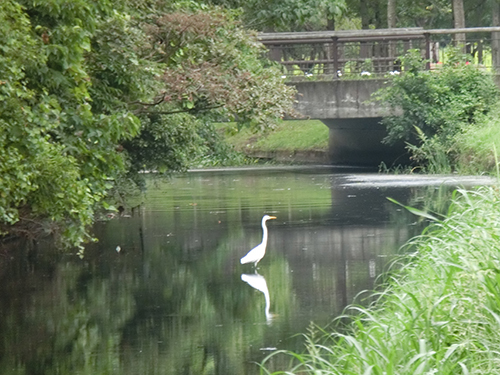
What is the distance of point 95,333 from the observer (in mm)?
9680

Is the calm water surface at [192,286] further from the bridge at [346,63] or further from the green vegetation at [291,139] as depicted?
the green vegetation at [291,139]

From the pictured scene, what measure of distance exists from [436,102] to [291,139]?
16770 mm

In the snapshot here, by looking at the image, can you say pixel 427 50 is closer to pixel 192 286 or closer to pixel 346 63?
pixel 346 63

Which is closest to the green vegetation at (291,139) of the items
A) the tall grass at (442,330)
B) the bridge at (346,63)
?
the bridge at (346,63)

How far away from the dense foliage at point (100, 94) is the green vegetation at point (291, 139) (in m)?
23.7

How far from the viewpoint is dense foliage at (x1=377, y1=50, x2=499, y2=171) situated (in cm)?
2858

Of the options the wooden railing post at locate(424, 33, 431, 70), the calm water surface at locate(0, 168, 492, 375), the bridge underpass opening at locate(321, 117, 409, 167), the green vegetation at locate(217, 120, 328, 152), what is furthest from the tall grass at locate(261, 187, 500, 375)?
the green vegetation at locate(217, 120, 328, 152)

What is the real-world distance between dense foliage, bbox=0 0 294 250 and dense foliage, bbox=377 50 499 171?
34.7 feet

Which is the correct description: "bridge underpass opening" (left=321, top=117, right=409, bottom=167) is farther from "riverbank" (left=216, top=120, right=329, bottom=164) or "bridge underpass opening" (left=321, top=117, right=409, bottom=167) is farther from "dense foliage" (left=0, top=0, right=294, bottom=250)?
"dense foliage" (left=0, top=0, right=294, bottom=250)

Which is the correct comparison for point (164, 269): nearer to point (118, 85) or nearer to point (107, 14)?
point (118, 85)

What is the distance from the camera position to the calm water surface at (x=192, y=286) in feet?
28.6

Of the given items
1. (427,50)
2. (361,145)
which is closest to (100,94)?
(427,50)

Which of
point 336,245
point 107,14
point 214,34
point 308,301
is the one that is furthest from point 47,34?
point 336,245

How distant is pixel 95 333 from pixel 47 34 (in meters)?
3.34
